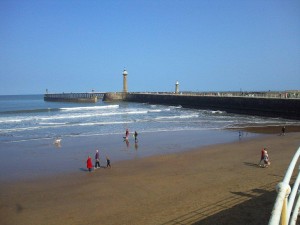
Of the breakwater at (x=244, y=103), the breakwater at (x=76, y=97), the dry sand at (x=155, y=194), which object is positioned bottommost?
the dry sand at (x=155, y=194)

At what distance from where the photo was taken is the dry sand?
7270 mm

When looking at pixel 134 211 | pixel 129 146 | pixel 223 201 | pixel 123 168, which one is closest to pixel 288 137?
pixel 129 146

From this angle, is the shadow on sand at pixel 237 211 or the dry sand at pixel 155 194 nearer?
the shadow on sand at pixel 237 211

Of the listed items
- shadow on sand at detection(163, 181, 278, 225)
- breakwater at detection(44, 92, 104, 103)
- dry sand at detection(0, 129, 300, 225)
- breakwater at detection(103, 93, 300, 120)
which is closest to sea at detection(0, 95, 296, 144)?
breakwater at detection(103, 93, 300, 120)

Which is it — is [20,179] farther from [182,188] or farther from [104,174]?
[182,188]

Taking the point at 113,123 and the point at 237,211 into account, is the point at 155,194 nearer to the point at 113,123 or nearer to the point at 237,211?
the point at 237,211

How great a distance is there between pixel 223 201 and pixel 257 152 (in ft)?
24.5

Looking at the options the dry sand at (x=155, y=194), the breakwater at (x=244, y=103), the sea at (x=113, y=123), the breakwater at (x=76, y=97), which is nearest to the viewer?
the dry sand at (x=155, y=194)

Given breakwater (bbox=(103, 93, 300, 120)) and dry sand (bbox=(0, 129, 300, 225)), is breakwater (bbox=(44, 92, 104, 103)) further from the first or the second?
dry sand (bbox=(0, 129, 300, 225))

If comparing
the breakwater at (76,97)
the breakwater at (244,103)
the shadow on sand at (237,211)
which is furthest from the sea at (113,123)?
the breakwater at (76,97)

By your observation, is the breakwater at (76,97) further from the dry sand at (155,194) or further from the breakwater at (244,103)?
the dry sand at (155,194)

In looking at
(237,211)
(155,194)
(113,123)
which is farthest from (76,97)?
(237,211)

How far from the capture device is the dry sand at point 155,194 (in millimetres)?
7270

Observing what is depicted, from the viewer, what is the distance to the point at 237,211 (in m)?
6.95
